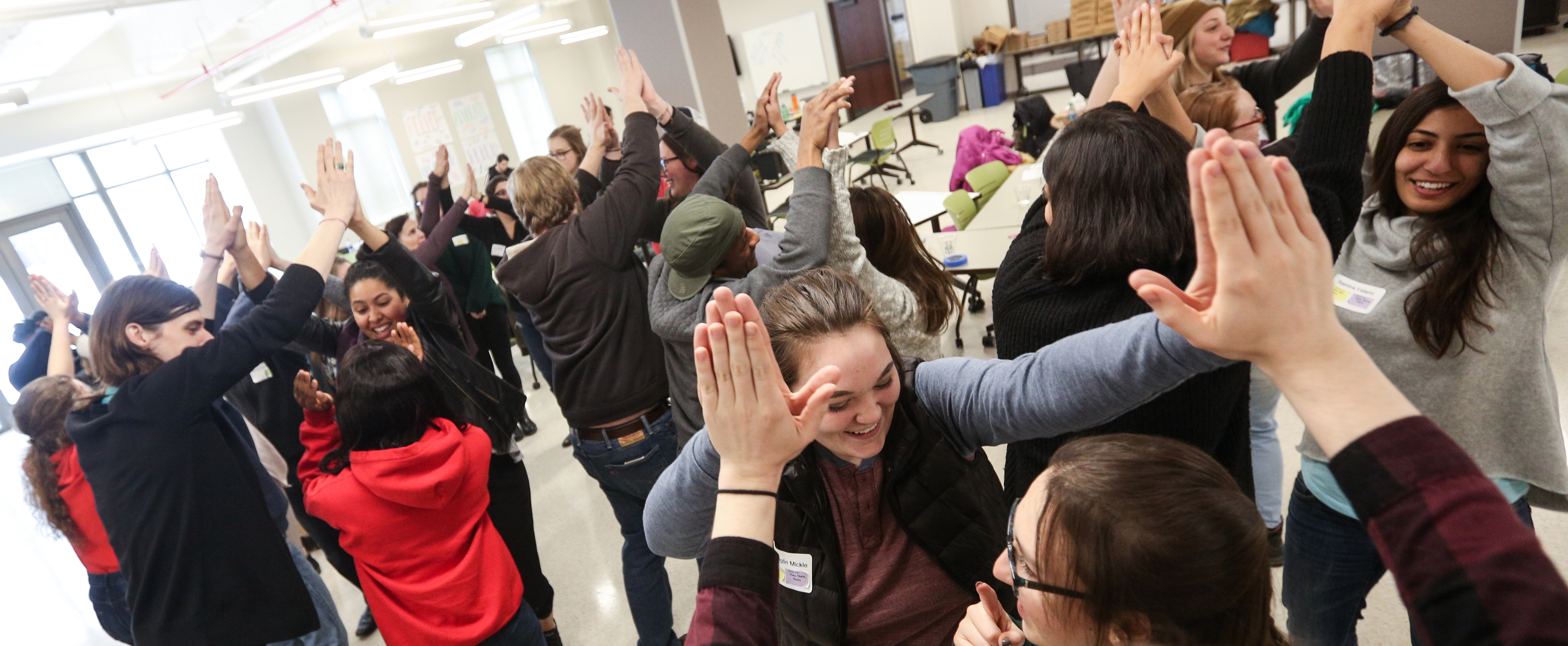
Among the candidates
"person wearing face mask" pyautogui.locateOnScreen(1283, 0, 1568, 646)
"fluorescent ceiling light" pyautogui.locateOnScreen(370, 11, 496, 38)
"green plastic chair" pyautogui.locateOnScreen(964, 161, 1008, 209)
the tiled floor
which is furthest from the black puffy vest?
"fluorescent ceiling light" pyautogui.locateOnScreen(370, 11, 496, 38)

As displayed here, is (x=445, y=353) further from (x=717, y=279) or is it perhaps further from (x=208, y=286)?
(x=717, y=279)

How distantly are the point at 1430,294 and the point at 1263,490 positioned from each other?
1.26 metres

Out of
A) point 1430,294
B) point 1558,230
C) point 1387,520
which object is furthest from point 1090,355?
point 1558,230

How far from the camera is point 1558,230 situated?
123 centimetres

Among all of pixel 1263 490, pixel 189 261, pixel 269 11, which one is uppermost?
pixel 269 11

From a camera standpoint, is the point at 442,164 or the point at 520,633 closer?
Result: the point at 520,633

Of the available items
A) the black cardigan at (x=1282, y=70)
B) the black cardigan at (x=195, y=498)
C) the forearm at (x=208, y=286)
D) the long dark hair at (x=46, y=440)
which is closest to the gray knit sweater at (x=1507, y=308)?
the black cardigan at (x=1282, y=70)

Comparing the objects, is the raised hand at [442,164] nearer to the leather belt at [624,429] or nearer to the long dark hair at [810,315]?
the leather belt at [624,429]

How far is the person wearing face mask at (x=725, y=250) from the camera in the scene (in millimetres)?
1773

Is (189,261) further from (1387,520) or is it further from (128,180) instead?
(1387,520)

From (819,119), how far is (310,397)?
1.74 meters

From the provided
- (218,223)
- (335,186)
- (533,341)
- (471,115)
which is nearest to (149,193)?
(471,115)

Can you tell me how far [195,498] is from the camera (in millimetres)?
1859

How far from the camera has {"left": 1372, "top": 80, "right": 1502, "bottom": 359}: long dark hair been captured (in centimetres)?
129
